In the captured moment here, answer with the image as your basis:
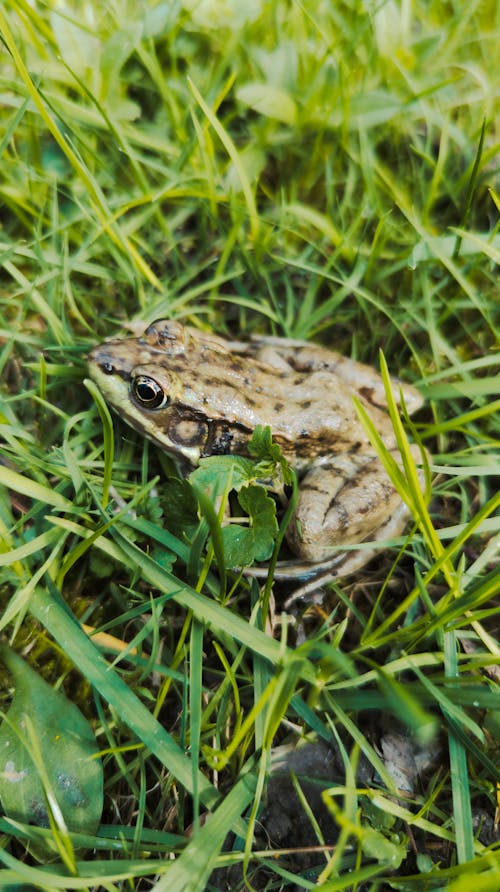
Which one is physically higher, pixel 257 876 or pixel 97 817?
pixel 97 817

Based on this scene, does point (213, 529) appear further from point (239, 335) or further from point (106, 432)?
point (239, 335)

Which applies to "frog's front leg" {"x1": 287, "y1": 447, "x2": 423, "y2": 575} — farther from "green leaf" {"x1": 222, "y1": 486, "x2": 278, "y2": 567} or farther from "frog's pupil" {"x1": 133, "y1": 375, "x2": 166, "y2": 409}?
"frog's pupil" {"x1": 133, "y1": 375, "x2": 166, "y2": 409}

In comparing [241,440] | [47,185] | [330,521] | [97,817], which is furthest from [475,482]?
[47,185]

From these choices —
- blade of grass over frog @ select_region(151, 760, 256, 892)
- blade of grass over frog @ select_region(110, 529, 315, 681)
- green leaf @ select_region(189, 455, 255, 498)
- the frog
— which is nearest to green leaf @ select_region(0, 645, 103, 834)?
blade of grass over frog @ select_region(151, 760, 256, 892)

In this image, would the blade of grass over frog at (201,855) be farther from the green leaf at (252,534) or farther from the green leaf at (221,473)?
the green leaf at (221,473)

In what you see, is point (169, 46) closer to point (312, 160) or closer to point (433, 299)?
point (312, 160)

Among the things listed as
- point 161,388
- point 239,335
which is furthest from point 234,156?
point 161,388
